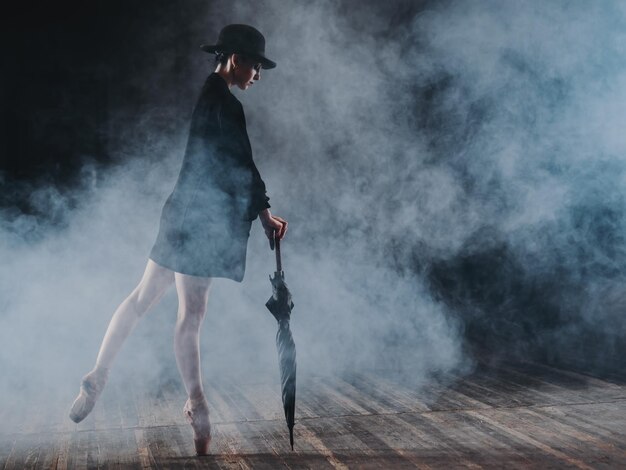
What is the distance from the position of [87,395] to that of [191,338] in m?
0.38

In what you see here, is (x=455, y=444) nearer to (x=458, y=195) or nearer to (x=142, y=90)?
(x=458, y=195)

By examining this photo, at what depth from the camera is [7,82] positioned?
162 inches

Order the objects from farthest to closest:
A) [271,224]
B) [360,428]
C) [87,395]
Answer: [360,428], [271,224], [87,395]

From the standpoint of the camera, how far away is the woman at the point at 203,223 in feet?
7.47

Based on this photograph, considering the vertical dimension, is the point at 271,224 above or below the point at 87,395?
above

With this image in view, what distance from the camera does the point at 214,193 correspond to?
2.33 metres

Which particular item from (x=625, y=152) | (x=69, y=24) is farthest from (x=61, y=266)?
(x=625, y=152)

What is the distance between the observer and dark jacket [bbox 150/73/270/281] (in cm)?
227

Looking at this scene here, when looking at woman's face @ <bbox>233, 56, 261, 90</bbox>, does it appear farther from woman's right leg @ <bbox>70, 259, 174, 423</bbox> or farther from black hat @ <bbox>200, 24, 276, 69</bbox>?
woman's right leg @ <bbox>70, 259, 174, 423</bbox>

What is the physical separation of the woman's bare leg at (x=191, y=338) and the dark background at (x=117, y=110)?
7.56ft

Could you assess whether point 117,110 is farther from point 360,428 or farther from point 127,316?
point 360,428

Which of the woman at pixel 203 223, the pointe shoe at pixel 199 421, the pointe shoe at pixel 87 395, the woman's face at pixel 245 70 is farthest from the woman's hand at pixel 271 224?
the pointe shoe at pixel 87 395

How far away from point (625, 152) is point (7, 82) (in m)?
3.92

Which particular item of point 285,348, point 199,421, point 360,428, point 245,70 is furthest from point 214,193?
point 360,428
